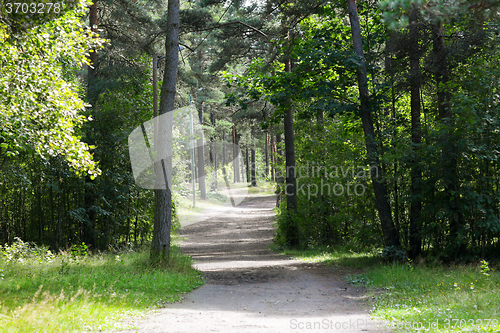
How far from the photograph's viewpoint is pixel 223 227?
82.2 ft

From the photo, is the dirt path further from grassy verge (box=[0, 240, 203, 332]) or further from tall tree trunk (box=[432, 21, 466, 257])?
tall tree trunk (box=[432, 21, 466, 257])

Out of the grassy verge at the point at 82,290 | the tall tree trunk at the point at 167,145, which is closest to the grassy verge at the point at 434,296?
the grassy verge at the point at 82,290

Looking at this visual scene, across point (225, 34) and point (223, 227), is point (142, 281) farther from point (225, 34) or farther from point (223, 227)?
point (223, 227)

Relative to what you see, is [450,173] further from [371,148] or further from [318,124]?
[318,124]

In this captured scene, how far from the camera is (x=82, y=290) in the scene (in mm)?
6699

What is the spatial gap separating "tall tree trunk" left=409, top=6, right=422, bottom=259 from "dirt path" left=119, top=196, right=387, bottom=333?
2.21 m

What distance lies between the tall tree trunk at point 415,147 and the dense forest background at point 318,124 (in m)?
0.04

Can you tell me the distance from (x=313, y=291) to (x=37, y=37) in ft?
23.9

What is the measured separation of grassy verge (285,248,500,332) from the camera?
5.38 meters

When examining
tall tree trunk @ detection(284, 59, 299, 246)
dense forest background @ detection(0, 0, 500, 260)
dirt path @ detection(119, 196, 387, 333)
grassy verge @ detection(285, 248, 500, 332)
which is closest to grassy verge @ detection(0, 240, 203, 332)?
dirt path @ detection(119, 196, 387, 333)

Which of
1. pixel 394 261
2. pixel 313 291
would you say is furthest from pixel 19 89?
pixel 394 261

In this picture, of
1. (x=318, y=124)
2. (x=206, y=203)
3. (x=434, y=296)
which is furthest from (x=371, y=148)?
(x=206, y=203)

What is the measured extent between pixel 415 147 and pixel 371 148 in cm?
115

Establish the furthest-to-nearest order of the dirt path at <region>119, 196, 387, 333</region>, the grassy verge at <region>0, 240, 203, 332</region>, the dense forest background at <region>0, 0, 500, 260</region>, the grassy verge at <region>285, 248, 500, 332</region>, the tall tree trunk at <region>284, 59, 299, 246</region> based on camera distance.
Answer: the tall tree trunk at <region>284, 59, 299, 246</region>
the dense forest background at <region>0, 0, 500, 260</region>
the dirt path at <region>119, 196, 387, 333</region>
the grassy verge at <region>285, 248, 500, 332</region>
the grassy verge at <region>0, 240, 203, 332</region>
